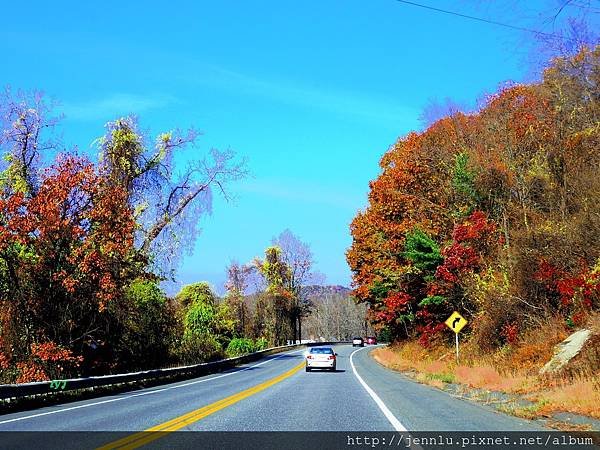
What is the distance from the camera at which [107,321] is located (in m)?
26.9

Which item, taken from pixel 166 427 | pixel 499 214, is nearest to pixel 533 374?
pixel 166 427

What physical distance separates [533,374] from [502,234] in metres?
13.9

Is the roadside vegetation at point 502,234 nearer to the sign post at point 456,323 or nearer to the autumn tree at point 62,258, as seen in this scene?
the sign post at point 456,323

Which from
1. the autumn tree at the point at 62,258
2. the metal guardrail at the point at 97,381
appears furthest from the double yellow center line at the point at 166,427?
the autumn tree at the point at 62,258

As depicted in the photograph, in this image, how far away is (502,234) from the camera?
29.8 meters

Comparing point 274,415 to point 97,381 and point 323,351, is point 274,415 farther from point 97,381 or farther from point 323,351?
point 323,351

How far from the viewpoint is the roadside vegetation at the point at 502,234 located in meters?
19.5

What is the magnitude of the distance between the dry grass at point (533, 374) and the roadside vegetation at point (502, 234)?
0.06 metres

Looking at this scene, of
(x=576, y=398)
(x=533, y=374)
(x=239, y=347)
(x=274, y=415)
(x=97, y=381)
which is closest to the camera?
(x=576, y=398)

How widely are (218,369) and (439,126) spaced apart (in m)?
23.4

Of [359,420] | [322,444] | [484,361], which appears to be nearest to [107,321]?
[484,361]

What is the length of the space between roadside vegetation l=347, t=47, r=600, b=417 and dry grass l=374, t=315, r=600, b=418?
0.06 metres

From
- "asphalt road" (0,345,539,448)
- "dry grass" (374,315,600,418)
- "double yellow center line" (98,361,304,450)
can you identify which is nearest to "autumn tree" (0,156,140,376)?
"asphalt road" (0,345,539,448)

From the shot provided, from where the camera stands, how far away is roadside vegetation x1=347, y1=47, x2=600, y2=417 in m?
19.5
